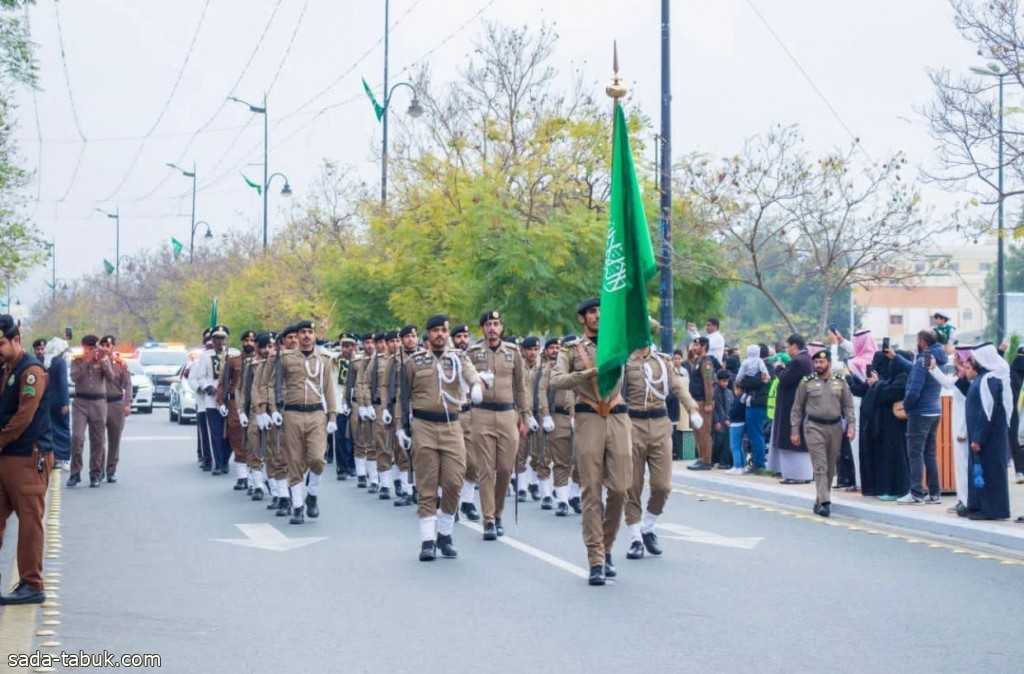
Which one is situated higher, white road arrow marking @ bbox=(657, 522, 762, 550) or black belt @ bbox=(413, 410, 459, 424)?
black belt @ bbox=(413, 410, 459, 424)

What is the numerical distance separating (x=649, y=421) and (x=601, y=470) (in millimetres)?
1376

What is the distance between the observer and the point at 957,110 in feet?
66.5

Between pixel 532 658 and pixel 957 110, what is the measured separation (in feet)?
46.0

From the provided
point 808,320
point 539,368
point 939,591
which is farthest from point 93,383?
point 808,320

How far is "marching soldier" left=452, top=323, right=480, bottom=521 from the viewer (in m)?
15.2

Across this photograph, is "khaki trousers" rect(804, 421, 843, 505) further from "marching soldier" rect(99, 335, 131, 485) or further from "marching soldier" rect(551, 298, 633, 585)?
"marching soldier" rect(99, 335, 131, 485)

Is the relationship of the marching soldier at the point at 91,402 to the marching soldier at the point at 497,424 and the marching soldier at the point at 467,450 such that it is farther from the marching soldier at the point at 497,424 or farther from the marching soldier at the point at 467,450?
the marching soldier at the point at 497,424

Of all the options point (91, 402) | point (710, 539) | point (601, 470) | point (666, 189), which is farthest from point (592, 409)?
point (666, 189)

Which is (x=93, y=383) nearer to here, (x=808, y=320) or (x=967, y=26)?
(x=967, y=26)

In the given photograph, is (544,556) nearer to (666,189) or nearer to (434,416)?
(434,416)

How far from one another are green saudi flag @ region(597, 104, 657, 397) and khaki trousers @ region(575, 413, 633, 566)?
0.38 meters

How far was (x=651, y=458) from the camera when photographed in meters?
12.8

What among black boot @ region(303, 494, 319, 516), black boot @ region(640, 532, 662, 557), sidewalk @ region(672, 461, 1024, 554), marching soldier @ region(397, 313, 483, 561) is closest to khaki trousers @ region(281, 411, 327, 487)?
black boot @ region(303, 494, 319, 516)

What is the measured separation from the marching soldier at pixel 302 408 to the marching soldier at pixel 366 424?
358cm
